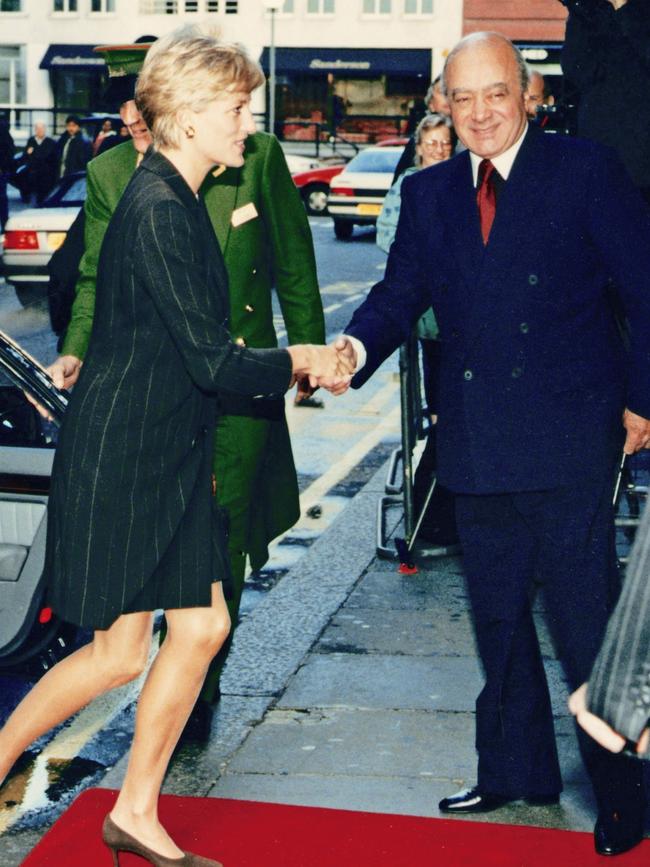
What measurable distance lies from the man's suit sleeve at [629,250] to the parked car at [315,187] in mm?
26703

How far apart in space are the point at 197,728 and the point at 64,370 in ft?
3.78

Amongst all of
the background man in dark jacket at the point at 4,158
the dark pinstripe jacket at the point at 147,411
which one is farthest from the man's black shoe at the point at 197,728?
the background man in dark jacket at the point at 4,158

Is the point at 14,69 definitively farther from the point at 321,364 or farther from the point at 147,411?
the point at 147,411

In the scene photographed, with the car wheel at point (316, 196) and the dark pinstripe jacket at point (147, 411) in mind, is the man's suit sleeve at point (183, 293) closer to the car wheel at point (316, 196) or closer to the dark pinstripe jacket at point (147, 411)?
the dark pinstripe jacket at point (147, 411)

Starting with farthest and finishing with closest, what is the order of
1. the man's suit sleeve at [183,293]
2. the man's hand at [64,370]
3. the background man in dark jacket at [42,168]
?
the background man in dark jacket at [42,168]
the man's hand at [64,370]
the man's suit sleeve at [183,293]

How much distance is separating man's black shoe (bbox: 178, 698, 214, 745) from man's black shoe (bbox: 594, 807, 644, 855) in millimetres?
1310

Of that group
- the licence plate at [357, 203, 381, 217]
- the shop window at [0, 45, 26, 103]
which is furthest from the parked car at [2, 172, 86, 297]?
the shop window at [0, 45, 26, 103]

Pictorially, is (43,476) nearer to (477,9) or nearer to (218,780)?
(218,780)

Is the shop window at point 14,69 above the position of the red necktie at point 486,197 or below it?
below

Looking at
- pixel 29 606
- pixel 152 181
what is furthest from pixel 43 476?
pixel 152 181

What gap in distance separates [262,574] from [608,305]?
298 centimetres

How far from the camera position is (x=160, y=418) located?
3451 mm

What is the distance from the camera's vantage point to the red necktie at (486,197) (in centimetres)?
389

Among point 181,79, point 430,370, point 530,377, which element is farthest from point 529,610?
point 430,370
